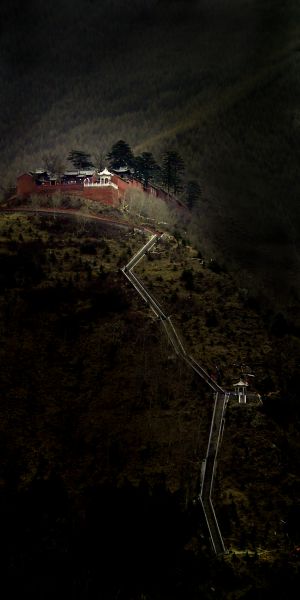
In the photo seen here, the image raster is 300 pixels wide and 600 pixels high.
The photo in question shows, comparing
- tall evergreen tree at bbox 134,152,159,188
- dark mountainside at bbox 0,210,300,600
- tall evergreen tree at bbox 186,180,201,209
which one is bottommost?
dark mountainside at bbox 0,210,300,600

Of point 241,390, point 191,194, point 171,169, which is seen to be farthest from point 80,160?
point 241,390

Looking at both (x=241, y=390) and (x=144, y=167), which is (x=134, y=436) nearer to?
(x=241, y=390)

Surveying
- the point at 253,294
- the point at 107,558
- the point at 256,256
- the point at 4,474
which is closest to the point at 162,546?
the point at 107,558

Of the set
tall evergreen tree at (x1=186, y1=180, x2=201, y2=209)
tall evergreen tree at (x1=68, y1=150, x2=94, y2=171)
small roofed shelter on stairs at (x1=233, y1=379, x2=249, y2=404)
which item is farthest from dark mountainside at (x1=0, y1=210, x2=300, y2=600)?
tall evergreen tree at (x1=186, y1=180, x2=201, y2=209)

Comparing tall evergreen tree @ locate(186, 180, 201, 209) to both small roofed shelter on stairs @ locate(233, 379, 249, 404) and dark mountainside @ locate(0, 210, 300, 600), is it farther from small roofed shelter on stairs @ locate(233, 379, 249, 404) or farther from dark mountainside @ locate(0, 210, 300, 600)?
small roofed shelter on stairs @ locate(233, 379, 249, 404)

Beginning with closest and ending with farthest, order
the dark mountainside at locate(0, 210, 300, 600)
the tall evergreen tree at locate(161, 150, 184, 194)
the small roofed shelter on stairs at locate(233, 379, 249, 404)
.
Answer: the dark mountainside at locate(0, 210, 300, 600)
the small roofed shelter on stairs at locate(233, 379, 249, 404)
the tall evergreen tree at locate(161, 150, 184, 194)
